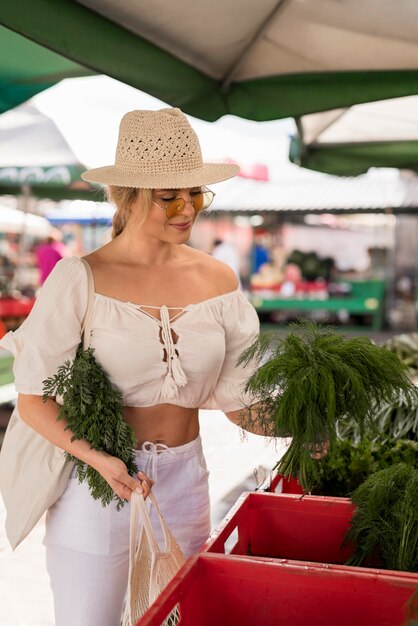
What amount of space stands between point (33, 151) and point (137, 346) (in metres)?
5.92

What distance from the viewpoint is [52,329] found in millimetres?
1767

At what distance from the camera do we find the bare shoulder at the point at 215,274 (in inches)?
81.0

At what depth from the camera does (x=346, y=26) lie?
252 cm

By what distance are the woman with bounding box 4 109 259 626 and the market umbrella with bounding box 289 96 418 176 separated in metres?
2.14

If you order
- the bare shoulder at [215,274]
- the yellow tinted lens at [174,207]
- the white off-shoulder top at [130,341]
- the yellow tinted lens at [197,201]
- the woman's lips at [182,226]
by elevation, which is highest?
the yellow tinted lens at [197,201]

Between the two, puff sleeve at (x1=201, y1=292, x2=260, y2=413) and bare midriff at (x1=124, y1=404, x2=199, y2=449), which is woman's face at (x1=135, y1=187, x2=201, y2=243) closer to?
puff sleeve at (x1=201, y1=292, x2=260, y2=413)

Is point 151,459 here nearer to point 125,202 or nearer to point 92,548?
point 92,548

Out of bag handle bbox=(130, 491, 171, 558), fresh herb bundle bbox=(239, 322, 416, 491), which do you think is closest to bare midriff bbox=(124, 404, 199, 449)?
bag handle bbox=(130, 491, 171, 558)

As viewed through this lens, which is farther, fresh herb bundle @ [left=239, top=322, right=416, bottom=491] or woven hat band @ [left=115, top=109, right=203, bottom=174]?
woven hat band @ [left=115, top=109, right=203, bottom=174]

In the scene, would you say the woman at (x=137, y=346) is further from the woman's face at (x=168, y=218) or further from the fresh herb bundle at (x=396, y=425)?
the fresh herb bundle at (x=396, y=425)

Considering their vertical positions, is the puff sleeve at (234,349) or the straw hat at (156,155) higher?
the straw hat at (156,155)

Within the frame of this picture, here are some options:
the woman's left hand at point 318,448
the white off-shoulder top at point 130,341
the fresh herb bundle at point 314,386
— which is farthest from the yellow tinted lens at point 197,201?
the woman's left hand at point 318,448

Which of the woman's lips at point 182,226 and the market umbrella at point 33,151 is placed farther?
the market umbrella at point 33,151

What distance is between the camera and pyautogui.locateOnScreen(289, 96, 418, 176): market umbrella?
3994 mm
